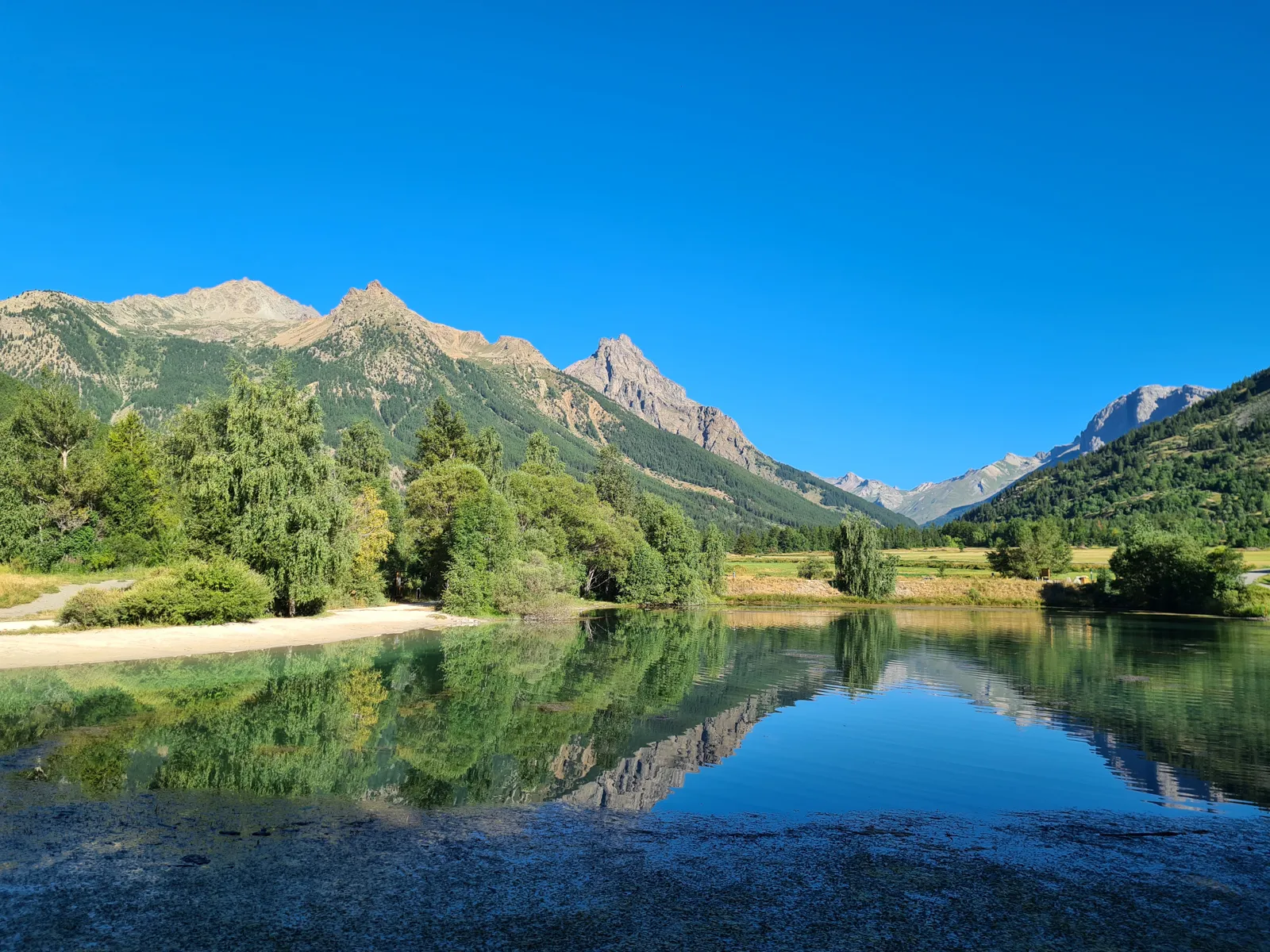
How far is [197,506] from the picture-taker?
5016cm

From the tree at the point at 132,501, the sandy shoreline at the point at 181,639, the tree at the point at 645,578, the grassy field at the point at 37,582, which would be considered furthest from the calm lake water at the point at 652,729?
the tree at the point at 645,578

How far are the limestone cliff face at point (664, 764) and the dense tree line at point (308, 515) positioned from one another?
32.6 m

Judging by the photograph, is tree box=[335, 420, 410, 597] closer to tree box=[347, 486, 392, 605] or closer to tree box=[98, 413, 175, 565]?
tree box=[347, 486, 392, 605]

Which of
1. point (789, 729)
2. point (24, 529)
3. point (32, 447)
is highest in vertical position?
point (32, 447)

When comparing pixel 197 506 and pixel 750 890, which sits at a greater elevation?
pixel 197 506

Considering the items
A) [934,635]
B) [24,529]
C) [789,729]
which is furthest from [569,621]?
[24,529]

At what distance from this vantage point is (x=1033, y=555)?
4771 inches

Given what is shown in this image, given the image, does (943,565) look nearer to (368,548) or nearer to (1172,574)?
(1172,574)

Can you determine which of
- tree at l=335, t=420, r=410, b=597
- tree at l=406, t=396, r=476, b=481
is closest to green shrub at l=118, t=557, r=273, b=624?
tree at l=335, t=420, r=410, b=597

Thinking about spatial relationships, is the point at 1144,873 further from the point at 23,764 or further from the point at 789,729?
the point at 23,764

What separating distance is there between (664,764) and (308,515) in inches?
1411

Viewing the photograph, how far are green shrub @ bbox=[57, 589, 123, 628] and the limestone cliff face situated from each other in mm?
33507

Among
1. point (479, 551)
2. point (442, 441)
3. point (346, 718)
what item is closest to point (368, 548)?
point (479, 551)

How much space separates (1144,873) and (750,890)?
698 cm
